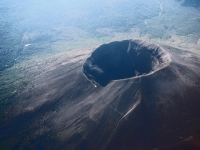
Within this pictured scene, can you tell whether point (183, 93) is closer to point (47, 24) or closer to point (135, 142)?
point (135, 142)

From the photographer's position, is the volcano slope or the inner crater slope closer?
the volcano slope

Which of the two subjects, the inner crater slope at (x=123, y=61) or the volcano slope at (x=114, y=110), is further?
the inner crater slope at (x=123, y=61)

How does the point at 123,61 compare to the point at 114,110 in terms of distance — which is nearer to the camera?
the point at 114,110

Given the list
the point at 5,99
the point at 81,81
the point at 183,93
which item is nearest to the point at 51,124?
the point at 81,81
